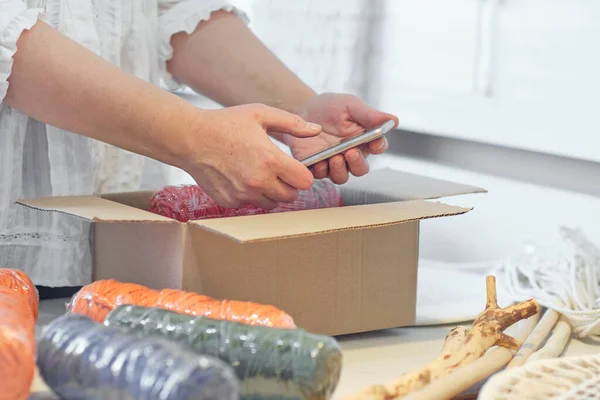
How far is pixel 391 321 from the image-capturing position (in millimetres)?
1117

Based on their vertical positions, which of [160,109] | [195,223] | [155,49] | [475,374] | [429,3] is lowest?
[475,374]

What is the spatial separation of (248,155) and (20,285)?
0.30 m

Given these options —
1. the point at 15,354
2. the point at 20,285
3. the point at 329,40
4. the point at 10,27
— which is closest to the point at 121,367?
the point at 15,354

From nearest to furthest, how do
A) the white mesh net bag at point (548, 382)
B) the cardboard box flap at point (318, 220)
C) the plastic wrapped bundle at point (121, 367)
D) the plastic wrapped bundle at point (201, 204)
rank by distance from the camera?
the plastic wrapped bundle at point (121, 367), the white mesh net bag at point (548, 382), the cardboard box flap at point (318, 220), the plastic wrapped bundle at point (201, 204)

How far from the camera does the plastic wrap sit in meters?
0.73

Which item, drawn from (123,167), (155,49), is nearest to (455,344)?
(123,167)

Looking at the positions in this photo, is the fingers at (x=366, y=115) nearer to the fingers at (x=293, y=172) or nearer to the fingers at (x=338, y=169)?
the fingers at (x=338, y=169)

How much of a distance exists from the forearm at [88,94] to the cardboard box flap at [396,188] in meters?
0.27

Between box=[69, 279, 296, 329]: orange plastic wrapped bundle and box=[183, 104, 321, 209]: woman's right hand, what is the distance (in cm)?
23

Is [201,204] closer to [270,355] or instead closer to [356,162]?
[356,162]

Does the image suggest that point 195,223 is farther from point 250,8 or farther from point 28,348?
point 250,8

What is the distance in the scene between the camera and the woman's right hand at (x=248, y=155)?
42.0 inches

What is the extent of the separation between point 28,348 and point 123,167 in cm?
66

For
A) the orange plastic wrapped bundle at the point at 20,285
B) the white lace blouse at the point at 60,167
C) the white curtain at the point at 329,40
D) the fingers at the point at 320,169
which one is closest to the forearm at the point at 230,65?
the white lace blouse at the point at 60,167
